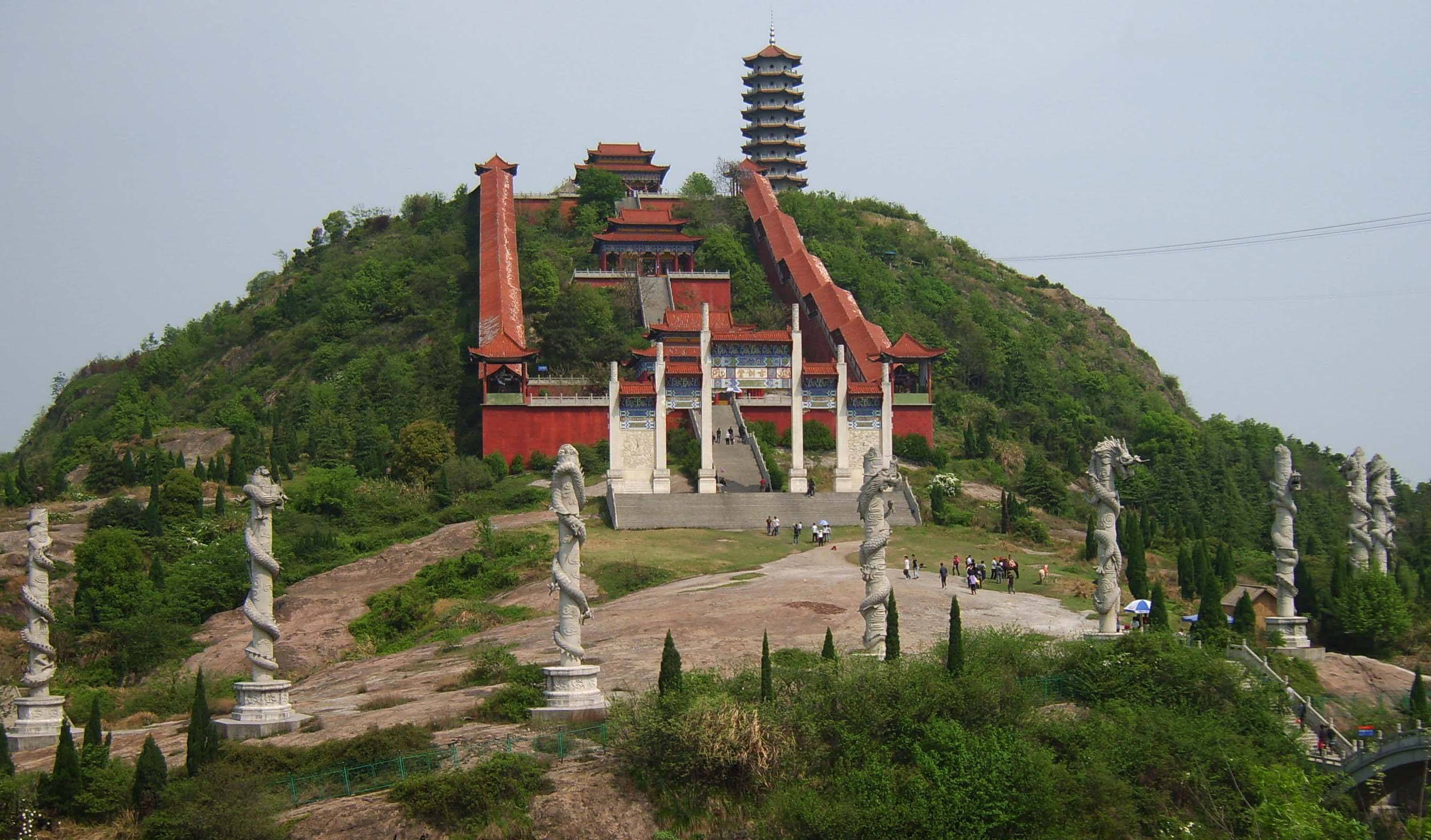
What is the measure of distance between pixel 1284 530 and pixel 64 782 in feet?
70.5

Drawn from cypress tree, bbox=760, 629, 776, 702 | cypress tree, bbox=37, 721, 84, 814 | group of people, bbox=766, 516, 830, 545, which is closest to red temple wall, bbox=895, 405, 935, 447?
group of people, bbox=766, 516, 830, 545

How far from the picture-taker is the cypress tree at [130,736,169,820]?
21125 mm

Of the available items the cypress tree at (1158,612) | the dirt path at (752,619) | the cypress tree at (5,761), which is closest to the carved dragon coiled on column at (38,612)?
the cypress tree at (5,761)

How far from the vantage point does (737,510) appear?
4641cm

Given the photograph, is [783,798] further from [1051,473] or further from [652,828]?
[1051,473]

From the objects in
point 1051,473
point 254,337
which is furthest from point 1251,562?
point 254,337

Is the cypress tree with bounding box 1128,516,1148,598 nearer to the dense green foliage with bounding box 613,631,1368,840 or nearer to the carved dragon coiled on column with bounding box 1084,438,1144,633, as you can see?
the carved dragon coiled on column with bounding box 1084,438,1144,633

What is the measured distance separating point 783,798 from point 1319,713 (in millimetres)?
9379

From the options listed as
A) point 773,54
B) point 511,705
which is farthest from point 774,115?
point 511,705

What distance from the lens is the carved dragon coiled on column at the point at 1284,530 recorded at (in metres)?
29.9

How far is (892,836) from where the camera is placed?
20.5 m

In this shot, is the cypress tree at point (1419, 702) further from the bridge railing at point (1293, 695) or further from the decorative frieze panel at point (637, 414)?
the decorative frieze panel at point (637, 414)

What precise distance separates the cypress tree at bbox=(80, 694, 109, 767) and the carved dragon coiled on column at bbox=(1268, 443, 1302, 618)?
66.0ft

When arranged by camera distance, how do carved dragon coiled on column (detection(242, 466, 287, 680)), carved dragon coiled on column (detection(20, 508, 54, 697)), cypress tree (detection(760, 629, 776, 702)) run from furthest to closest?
carved dragon coiled on column (detection(20, 508, 54, 697)) → carved dragon coiled on column (detection(242, 466, 287, 680)) → cypress tree (detection(760, 629, 776, 702))
